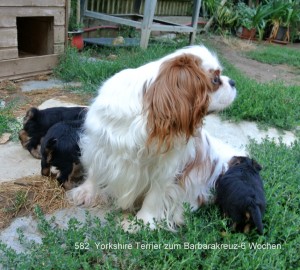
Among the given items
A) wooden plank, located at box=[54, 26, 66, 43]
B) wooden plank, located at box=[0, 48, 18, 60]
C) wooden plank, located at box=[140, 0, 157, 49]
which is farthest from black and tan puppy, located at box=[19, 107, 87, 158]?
wooden plank, located at box=[140, 0, 157, 49]

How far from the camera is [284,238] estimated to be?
7.81 ft

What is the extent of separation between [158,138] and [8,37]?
3.42m

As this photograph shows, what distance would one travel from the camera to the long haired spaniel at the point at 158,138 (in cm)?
200

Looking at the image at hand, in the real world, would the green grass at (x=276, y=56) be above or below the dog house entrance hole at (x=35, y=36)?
below

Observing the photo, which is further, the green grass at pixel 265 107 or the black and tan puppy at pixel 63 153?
the green grass at pixel 265 107

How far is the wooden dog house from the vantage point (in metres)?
4.63

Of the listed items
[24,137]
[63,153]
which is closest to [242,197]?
[63,153]

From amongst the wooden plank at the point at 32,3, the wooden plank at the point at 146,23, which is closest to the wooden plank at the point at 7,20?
the wooden plank at the point at 32,3

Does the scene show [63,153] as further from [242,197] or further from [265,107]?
[265,107]

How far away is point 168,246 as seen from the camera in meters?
2.18

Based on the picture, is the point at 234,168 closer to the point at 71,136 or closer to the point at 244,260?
the point at 244,260

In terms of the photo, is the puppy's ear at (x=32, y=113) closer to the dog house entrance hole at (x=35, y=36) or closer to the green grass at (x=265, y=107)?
the green grass at (x=265, y=107)

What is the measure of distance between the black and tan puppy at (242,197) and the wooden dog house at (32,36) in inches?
134

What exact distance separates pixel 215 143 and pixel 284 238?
80 centimetres
